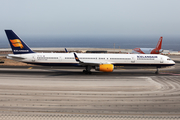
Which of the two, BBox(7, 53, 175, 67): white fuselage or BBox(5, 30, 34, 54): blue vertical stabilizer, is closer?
BBox(7, 53, 175, 67): white fuselage

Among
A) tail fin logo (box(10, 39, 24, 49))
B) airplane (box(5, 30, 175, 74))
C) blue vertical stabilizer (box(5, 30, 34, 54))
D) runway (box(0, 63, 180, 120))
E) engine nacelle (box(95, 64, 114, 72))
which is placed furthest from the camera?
tail fin logo (box(10, 39, 24, 49))

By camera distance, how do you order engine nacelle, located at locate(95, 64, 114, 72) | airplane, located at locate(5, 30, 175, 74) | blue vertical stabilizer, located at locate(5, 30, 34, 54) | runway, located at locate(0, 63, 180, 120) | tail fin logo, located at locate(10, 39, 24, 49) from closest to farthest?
runway, located at locate(0, 63, 180, 120), engine nacelle, located at locate(95, 64, 114, 72), airplane, located at locate(5, 30, 175, 74), blue vertical stabilizer, located at locate(5, 30, 34, 54), tail fin logo, located at locate(10, 39, 24, 49)

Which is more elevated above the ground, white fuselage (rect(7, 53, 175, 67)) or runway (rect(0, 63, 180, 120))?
white fuselage (rect(7, 53, 175, 67))

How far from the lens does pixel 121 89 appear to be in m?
27.7

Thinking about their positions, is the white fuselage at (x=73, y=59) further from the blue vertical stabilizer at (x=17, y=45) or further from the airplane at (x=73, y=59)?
the blue vertical stabilizer at (x=17, y=45)

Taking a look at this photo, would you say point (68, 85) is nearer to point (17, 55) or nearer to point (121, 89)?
point (121, 89)

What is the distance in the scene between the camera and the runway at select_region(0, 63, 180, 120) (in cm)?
1880

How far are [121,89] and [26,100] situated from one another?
1277 cm

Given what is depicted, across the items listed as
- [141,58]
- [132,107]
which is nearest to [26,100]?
[132,107]

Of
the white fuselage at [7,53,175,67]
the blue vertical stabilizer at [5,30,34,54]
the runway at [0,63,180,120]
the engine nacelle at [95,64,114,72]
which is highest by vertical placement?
the blue vertical stabilizer at [5,30,34,54]

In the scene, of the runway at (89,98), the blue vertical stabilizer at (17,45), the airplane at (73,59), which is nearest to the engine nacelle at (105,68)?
the runway at (89,98)

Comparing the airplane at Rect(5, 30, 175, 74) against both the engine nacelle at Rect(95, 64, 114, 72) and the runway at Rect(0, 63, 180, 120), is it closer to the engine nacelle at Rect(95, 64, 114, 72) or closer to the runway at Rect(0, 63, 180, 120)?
the engine nacelle at Rect(95, 64, 114, 72)

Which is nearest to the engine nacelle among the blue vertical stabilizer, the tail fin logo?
the blue vertical stabilizer

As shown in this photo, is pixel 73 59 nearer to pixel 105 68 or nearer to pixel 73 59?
pixel 73 59
